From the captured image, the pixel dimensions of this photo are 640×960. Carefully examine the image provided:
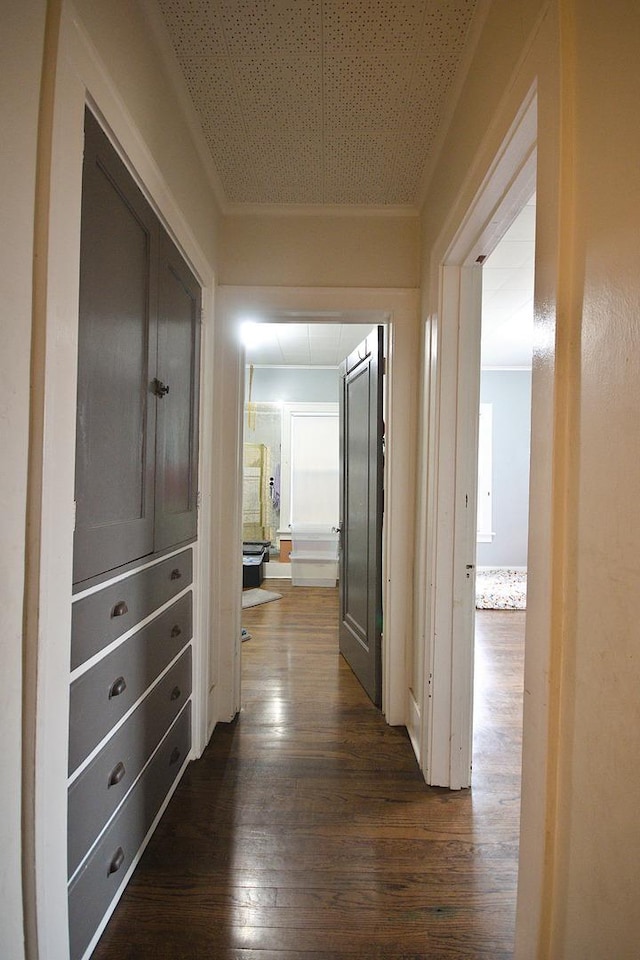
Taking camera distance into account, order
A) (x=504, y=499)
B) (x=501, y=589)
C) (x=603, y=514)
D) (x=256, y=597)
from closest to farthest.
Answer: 1. (x=603, y=514)
2. (x=256, y=597)
3. (x=501, y=589)
4. (x=504, y=499)

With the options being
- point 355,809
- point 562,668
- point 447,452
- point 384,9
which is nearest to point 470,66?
point 384,9

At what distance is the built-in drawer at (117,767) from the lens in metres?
1.01

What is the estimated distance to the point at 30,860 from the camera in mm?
823

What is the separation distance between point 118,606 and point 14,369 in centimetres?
68

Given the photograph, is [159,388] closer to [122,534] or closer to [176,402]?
[176,402]

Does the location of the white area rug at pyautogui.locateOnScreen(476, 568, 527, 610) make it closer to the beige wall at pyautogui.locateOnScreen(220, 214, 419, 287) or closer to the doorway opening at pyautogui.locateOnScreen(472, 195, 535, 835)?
the doorway opening at pyautogui.locateOnScreen(472, 195, 535, 835)

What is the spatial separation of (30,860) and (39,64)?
1.47 metres

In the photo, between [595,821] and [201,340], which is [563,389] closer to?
[595,821]

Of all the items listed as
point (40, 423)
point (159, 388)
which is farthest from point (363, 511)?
point (40, 423)

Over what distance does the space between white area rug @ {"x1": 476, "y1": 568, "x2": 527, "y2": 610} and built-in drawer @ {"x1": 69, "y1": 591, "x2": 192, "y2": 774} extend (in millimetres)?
3406

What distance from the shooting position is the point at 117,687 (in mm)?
1188

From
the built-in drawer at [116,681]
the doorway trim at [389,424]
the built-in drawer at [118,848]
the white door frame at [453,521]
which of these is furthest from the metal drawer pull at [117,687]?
the white door frame at [453,521]

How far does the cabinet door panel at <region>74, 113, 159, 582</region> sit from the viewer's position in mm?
1002

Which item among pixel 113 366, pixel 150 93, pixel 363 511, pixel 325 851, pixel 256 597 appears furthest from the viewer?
pixel 256 597
